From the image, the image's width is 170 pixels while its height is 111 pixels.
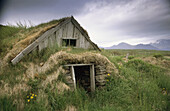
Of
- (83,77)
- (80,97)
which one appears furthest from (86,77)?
(80,97)

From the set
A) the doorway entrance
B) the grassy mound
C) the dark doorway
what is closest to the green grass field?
the grassy mound

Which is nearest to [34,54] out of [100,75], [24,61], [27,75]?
[24,61]

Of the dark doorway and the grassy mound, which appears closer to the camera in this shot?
the grassy mound

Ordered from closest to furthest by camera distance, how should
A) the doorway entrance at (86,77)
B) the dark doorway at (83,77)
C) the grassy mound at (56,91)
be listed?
the grassy mound at (56,91), the doorway entrance at (86,77), the dark doorway at (83,77)

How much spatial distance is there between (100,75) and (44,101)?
3134 mm

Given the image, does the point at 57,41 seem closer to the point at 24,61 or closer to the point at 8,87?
the point at 24,61

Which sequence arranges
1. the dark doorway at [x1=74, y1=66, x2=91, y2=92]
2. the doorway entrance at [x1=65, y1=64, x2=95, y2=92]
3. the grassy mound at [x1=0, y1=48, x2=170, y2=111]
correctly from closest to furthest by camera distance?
1. the grassy mound at [x1=0, y1=48, x2=170, y2=111]
2. the doorway entrance at [x1=65, y1=64, x2=95, y2=92]
3. the dark doorway at [x1=74, y1=66, x2=91, y2=92]

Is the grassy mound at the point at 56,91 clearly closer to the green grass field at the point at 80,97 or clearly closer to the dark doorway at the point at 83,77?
the green grass field at the point at 80,97

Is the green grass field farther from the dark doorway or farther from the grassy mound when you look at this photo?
the dark doorway

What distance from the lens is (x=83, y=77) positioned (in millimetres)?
6477

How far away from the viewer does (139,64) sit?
29.0 feet

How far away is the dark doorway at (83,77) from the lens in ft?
19.7

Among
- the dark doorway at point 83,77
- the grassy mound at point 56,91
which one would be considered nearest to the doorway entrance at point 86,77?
the dark doorway at point 83,77

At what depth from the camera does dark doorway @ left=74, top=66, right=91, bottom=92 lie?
6.02 meters
